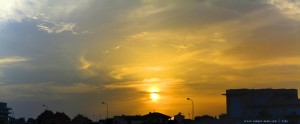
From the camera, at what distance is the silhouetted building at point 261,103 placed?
133 meters

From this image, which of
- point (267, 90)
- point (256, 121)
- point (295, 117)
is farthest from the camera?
point (267, 90)

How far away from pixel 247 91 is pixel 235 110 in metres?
7.48

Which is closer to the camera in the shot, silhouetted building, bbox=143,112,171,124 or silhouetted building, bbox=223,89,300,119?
silhouetted building, bbox=223,89,300,119

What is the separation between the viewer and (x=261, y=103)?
5640 inches

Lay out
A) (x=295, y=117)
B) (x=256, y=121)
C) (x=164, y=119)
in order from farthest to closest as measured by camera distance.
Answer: (x=164, y=119), (x=256, y=121), (x=295, y=117)

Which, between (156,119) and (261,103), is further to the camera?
(156,119)

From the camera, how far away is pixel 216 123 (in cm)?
14412

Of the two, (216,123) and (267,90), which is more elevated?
(267,90)

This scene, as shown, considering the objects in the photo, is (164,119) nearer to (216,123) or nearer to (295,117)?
(216,123)

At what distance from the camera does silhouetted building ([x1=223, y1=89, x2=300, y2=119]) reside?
133 meters

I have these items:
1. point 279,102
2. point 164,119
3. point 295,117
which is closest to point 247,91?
point 279,102

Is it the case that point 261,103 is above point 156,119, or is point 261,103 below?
above

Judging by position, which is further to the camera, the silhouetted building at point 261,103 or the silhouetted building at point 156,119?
the silhouetted building at point 156,119

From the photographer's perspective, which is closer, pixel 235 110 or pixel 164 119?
pixel 235 110
